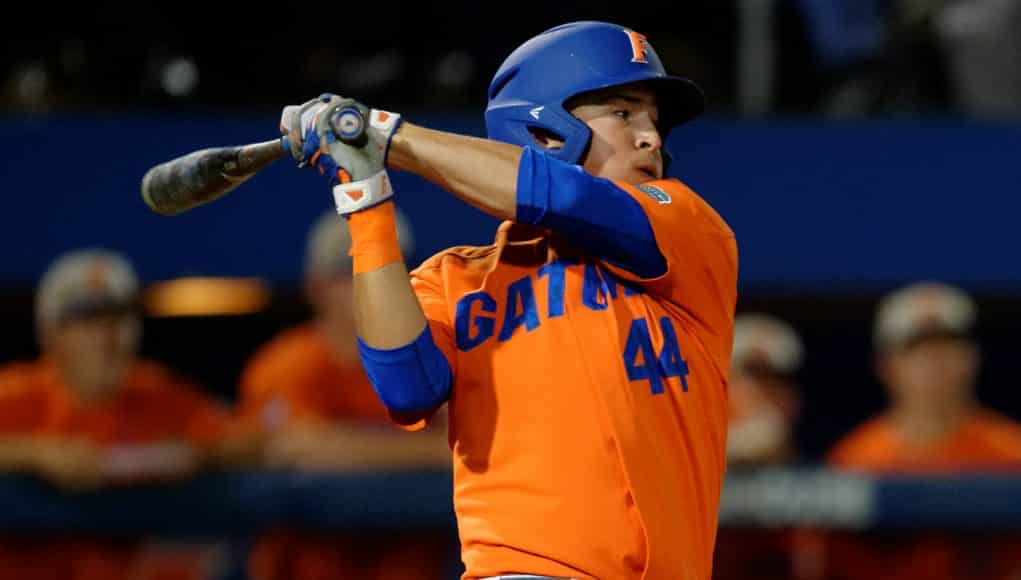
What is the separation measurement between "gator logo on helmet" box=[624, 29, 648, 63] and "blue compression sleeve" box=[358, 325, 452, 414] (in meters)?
0.59

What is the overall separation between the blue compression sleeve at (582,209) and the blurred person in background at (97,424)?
2.40 metres

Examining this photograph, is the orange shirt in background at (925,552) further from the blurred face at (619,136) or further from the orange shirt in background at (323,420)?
the blurred face at (619,136)

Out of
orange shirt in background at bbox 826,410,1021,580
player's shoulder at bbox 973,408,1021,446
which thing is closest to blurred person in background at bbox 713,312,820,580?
orange shirt in background at bbox 826,410,1021,580

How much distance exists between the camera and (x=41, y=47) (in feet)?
19.0

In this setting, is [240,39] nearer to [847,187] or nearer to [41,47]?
[41,47]

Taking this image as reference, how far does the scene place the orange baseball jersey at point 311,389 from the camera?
493cm

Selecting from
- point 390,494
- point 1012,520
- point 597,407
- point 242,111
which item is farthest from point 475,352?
point 242,111

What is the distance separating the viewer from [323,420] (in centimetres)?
494

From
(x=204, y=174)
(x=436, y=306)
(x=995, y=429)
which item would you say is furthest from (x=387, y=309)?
(x=995, y=429)

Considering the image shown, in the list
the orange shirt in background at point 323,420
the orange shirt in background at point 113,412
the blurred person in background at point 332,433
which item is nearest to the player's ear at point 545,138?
the orange shirt in background at point 323,420

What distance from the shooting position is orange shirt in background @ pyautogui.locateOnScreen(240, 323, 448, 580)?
4699mm

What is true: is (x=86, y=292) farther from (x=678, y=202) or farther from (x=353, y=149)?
(x=678, y=202)

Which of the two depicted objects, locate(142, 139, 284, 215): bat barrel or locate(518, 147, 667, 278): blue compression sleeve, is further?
locate(142, 139, 284, 215): bat barrel

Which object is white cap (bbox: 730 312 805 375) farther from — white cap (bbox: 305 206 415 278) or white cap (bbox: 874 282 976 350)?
white cap (bbox: 305 206 415 278)
